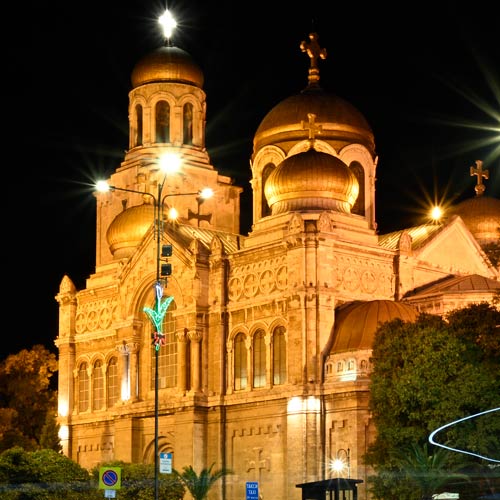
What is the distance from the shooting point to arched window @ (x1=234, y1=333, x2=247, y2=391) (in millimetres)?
77375

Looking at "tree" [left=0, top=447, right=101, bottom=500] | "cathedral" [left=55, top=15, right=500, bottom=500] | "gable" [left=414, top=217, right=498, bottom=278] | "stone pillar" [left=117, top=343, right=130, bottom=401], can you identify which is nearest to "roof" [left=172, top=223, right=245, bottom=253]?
"cathedral" [left=55, top=15, right=500, bottom=500]

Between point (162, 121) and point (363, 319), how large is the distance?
2580cm

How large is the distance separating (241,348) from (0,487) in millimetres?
16751

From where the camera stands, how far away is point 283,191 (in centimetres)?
7844

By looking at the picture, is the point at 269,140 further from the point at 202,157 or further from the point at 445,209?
the point at 445,209

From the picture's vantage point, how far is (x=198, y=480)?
69562 millimetres

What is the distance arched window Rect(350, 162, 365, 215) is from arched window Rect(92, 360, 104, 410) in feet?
59.7

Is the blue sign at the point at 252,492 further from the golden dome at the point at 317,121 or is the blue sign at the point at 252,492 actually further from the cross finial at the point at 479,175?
the cross finial at the point at 479,175

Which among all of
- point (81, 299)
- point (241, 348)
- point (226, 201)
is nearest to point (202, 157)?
point (226, 201)

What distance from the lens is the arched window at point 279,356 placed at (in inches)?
2948

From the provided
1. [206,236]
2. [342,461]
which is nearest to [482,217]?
[206,236]

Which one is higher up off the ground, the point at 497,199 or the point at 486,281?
the point at 497,199

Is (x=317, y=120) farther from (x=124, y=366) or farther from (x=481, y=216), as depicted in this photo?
(x=124, y=366)

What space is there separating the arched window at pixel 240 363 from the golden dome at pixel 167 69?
21421mm
